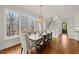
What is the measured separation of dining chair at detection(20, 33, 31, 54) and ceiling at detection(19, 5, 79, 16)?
1.91 feet

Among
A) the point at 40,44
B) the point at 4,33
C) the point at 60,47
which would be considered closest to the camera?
the point at 4,33

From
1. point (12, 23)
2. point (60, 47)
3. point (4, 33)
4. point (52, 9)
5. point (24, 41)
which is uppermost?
point (52, 9)

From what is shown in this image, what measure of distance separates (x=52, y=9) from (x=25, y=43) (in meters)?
0.99

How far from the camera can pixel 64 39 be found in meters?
2.44

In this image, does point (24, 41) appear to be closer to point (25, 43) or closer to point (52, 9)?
point (25, 43)

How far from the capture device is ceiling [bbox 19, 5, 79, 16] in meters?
2.14

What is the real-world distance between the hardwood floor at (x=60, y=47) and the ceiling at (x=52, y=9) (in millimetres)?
568

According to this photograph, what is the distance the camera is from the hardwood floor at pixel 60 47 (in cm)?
219

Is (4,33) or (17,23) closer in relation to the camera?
(4,33)

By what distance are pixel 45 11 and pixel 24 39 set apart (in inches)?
31.7

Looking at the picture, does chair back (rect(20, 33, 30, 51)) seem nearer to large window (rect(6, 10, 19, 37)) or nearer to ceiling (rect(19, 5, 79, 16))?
large window (rect(6, 10, 19, 37))

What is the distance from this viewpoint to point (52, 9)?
225cm

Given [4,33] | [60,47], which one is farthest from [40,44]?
[4,33]
